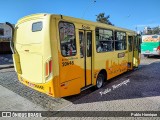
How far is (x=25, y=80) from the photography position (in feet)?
21.9

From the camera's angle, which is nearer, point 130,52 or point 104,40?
point 104,40

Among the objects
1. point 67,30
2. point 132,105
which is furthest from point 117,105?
point 67,30

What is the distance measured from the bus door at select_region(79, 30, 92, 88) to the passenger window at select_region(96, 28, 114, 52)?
2.14 feet

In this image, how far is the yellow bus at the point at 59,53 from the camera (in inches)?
217

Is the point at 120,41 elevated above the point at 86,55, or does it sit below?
above

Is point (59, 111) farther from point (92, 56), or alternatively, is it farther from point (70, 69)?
point (92, 56)

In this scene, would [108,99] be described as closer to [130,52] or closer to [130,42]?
[130,52]

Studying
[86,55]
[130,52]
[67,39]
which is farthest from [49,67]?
[130,52]

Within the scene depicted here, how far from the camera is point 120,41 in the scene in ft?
33.7

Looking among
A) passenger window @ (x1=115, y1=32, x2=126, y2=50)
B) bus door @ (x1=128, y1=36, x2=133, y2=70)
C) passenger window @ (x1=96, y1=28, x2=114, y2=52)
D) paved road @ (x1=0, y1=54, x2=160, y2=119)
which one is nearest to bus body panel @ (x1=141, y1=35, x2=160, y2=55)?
bus door @ (x1=128, y1=36, x2=133, y2=70)

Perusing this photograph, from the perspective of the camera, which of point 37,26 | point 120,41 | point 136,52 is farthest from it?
point 136,52

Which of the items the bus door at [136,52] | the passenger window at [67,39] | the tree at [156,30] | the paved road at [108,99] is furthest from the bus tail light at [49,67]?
the tree at [156,30]

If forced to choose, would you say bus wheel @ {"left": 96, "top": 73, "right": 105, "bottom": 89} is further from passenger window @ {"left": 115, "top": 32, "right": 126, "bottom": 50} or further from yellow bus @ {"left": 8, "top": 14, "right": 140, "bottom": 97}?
passenger window @ {"left": 115, "top": 32, "right": 126, "bottom": 50}

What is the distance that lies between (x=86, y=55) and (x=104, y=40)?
1772 millimetres
